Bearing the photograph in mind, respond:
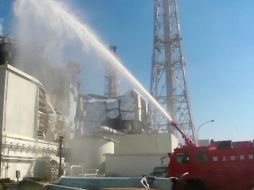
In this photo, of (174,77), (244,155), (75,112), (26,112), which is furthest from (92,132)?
(244,155)

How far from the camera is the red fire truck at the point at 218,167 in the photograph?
18359 millimetres

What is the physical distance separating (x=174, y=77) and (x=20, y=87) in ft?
80.5

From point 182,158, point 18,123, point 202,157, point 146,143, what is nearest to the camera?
point 202,157

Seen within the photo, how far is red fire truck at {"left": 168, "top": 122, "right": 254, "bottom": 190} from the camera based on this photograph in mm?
18359

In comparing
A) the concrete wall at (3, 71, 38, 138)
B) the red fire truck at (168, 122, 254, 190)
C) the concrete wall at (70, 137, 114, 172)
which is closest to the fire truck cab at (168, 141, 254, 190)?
the red fire truck at (168, 122, 254, 190)

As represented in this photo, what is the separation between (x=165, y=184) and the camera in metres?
15.3

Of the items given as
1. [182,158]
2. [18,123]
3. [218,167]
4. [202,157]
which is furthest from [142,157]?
[218,167]

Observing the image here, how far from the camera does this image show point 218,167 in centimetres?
1866

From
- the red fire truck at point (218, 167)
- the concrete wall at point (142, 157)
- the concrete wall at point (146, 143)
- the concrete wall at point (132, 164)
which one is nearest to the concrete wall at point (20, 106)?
the concrete wall at point (132, 164)

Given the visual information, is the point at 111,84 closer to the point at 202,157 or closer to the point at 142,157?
the point at 142,157

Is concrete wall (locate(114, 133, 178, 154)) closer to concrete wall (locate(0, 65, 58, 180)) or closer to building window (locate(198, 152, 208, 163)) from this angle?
concrete wall (locate(0, 65, 58, 180))

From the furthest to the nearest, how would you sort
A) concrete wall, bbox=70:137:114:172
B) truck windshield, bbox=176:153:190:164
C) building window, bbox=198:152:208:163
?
concrete wall, bbox=70:137:114:172, truck windshield, bbox=176:153:190:164, building window, bbox=198:152:208:163

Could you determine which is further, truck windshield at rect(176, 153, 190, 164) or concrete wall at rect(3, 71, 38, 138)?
concrete wall at rect(3, 71, 38, 138)

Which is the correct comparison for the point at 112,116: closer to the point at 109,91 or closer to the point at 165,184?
the point at 109,91
